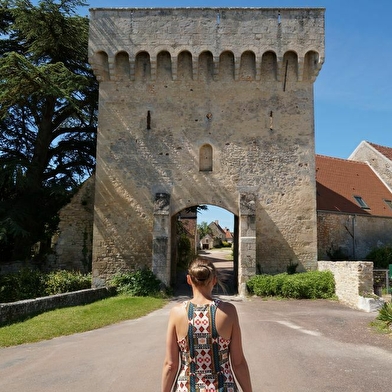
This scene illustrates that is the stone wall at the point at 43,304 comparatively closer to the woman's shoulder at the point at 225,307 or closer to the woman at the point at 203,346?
the woman at the point at 203,346

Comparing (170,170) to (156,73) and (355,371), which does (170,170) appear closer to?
(156,73)

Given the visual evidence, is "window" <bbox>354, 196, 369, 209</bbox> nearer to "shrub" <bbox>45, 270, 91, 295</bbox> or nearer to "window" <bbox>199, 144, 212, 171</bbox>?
"window" <bbox>199, 144, 212, 171</bbox>

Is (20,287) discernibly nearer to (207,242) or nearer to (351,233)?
(351,233)

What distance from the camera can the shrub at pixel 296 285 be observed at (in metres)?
14.0

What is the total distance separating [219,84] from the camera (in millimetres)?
16750

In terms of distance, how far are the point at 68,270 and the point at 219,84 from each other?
10.2m

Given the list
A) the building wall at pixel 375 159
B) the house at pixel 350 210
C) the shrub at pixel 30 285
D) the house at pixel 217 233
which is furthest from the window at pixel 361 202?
the house at pixel 217 233

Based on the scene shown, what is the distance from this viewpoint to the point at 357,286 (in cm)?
1234

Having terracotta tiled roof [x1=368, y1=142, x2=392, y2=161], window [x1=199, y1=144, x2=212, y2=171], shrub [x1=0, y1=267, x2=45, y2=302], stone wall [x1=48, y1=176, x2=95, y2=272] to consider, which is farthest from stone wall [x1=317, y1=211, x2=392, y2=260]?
shrub [x1=0, y1=267, x2=45, y2=302]

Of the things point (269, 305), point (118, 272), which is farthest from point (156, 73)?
point (269, 305)

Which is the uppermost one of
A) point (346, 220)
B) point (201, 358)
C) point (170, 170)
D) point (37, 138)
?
point (37, 138)

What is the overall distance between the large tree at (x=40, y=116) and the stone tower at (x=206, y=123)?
188 cm

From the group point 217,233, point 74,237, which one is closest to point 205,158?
point 74,237

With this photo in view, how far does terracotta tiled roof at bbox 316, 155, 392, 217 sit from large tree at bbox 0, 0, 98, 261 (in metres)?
12.3
